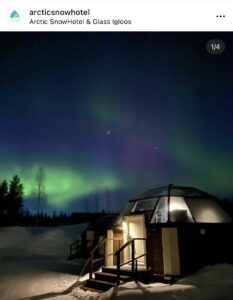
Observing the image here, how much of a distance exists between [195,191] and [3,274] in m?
9.68

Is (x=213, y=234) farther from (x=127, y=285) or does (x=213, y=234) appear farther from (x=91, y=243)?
(x=91, y=243)

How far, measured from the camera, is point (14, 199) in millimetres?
40344

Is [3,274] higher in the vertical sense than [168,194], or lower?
lower

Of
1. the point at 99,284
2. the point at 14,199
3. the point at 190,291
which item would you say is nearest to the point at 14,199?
the point at 14,199

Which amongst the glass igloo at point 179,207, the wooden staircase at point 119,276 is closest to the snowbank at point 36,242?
the wooden staircase at point 119,276

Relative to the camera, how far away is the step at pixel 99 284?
882 centimetres

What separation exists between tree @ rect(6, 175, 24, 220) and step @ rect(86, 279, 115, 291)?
33894 mm

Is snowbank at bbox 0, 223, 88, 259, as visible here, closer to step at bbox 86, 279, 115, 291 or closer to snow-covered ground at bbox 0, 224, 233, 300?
snow-covered ground at bbox 0, 224, 233, 300

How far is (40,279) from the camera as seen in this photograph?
10.9 metres
